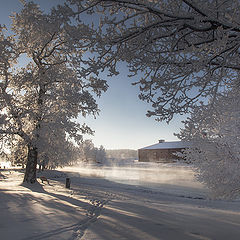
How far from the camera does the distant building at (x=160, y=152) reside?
2754 inches

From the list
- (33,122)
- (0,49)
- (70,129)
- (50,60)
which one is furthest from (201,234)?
(50,60)

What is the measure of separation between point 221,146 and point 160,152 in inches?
2681

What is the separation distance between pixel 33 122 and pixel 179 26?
46.0 feet

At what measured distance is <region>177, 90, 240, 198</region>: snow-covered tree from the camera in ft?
22.2

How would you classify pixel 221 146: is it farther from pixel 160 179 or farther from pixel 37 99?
pixel 160 179

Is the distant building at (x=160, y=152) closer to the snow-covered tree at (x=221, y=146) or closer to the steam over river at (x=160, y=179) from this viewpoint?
the steam over river at (x=160, y=179)

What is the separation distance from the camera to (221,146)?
7609mm

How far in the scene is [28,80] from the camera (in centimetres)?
1380

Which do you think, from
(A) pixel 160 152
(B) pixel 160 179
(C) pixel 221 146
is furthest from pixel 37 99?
(A) pixel 160 152

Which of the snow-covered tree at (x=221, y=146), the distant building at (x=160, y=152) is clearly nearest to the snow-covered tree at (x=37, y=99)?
the snow-covered tree at (x=221, y=146)

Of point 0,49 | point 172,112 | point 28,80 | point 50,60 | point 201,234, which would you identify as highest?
point 50,60

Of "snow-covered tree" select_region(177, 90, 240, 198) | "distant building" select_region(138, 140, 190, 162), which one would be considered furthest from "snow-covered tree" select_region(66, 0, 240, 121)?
"distant building" select_region(138, 140, 190, 162)

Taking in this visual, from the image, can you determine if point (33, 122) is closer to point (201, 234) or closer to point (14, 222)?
point (14, 222)

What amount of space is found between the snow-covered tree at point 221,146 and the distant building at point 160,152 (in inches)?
2401
